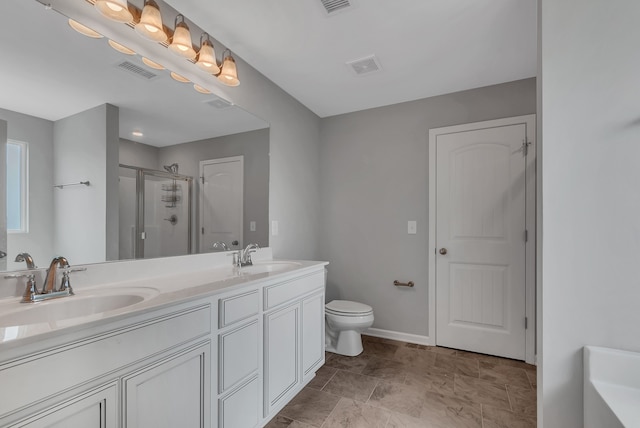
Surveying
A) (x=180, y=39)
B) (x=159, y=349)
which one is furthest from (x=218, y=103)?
(x=159, y=349)

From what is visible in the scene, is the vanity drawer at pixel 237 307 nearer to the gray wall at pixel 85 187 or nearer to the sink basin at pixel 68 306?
the sink basin at pixel 68 306

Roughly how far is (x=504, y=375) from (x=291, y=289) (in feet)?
5.84

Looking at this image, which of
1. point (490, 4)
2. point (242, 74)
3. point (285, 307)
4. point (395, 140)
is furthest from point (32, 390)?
point (395, 140)

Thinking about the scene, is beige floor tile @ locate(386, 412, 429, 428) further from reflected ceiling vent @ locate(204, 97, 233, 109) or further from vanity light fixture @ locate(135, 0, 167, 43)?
vanity light fixture @ locate(135, 0, 167, 43)

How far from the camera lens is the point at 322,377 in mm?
2170

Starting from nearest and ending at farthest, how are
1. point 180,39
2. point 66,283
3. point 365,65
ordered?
1. point 66,283
2. point 180,39
3. point 365,65

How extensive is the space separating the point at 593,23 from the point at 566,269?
1.02m

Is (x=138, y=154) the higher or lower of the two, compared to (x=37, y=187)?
higher

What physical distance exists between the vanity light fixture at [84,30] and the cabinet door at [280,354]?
5.23 feet

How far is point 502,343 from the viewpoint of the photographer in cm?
247

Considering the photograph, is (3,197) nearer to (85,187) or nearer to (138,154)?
(85,187)

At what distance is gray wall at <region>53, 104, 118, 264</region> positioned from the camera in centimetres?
124

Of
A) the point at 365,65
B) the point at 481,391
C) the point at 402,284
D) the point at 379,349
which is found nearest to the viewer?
the point at 481,391

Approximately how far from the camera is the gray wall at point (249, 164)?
74.3 inches
